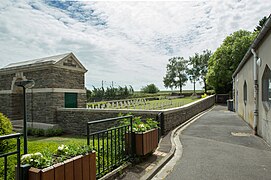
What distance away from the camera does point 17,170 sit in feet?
8.00

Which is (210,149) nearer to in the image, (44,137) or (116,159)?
(116,159)

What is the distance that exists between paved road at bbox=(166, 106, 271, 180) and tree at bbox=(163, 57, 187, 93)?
5349 centimetres

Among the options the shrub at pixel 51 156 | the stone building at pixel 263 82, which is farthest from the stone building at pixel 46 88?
the stone building at pixel 263 82

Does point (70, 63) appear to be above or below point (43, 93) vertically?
above

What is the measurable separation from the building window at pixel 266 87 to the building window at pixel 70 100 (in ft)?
37.7

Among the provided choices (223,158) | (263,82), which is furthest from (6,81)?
(263,82)

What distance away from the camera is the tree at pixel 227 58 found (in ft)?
88.9

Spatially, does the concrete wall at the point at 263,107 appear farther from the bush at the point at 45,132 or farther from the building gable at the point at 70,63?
the building gable at the point at 70,63

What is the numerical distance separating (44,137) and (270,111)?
37.8 ft

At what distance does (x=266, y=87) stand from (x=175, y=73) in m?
55.4

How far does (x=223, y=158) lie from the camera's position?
203 inches

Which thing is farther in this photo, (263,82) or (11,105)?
(11,105)

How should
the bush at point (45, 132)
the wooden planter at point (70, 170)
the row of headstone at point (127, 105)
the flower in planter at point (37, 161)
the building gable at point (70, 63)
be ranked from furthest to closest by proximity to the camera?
the row of headstone at point (127, 105), the building gable at point (70, 63), the bush at point (45, 132), the flower in planter at point (37, 161), the wooden planter at point (70, 170)

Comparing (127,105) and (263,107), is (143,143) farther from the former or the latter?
(127,105)
